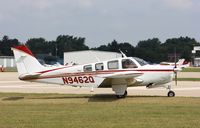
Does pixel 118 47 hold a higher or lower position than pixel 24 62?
higher

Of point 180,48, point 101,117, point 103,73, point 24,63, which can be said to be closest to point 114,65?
point 103,73

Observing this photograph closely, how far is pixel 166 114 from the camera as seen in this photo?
41.8ft

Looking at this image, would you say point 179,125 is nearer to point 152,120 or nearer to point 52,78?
point 152,120

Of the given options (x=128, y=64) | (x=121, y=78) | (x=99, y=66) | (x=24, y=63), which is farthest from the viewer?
(x=24, y=63)

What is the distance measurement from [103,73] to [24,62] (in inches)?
146

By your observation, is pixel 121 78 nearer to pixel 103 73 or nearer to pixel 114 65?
pixel 114 65

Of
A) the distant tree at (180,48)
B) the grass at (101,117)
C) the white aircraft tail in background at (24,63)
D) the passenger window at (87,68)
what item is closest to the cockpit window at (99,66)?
the passenger window at (87,68)

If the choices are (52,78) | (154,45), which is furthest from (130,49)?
(52,78)

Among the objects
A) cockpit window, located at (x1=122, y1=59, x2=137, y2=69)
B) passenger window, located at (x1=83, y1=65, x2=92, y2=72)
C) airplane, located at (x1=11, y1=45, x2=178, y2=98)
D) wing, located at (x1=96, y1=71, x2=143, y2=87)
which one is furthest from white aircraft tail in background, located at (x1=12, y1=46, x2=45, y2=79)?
cockpit window, located at (x1=122, y1=59, x2=137, y2=69)

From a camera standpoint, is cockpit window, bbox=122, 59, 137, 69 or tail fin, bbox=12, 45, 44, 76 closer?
cockpit window, bbox=122, 59, 137, 69

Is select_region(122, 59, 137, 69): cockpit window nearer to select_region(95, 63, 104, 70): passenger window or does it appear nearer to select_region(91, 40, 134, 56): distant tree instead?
select_region(95, 63, 104, 70): passenger window

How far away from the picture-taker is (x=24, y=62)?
19.8 metres

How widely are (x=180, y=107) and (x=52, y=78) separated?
7.23 metres

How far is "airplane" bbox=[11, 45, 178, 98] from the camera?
19.0 m
